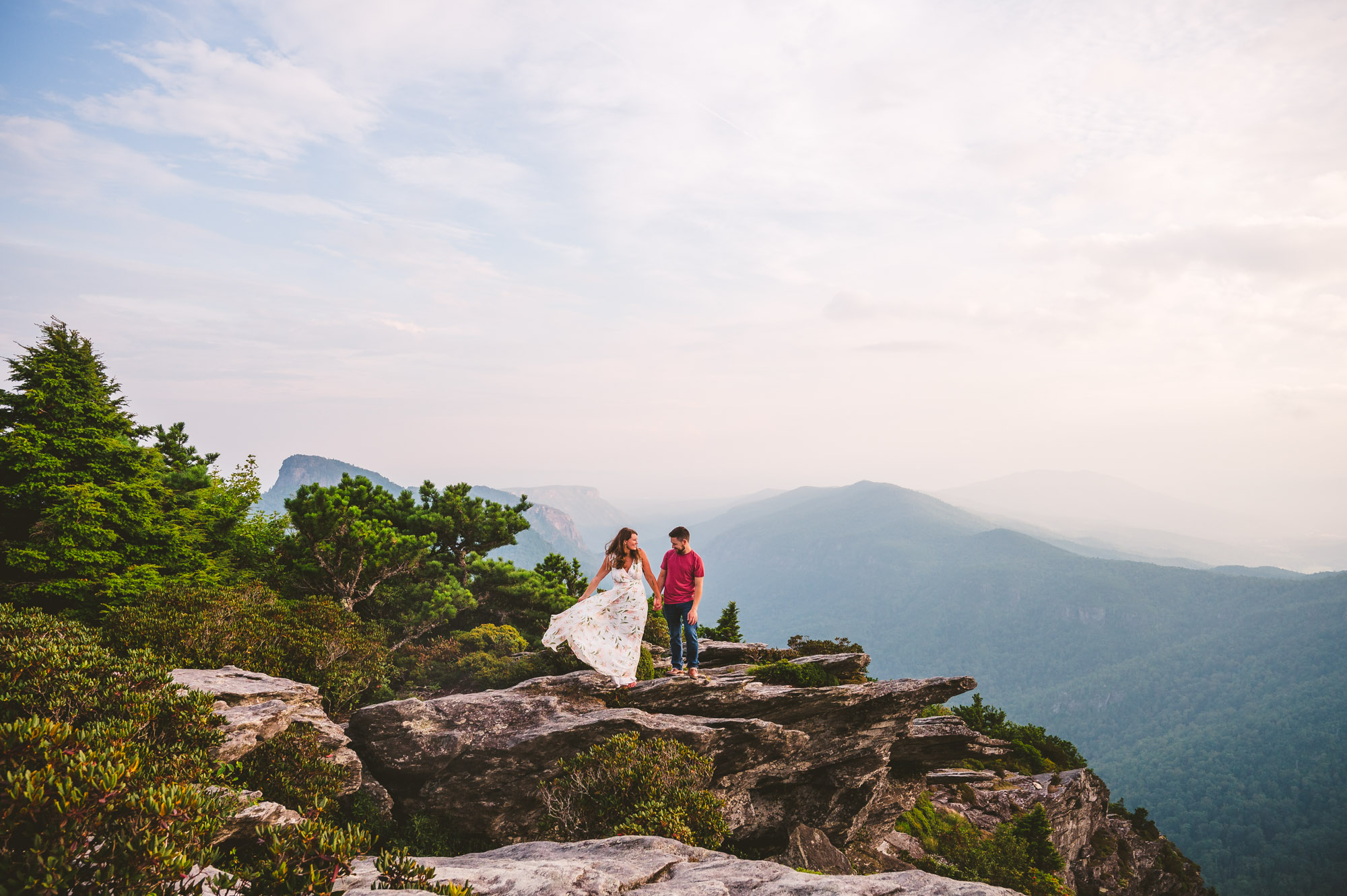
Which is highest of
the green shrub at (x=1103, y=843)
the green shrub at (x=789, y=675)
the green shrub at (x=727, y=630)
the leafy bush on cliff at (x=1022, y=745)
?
the green shrub at (x=789, y=675)

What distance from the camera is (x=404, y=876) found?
709 centimetres

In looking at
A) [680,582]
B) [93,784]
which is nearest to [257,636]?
[680,582]

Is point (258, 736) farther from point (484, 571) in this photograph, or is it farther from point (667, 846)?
point (484, 571)

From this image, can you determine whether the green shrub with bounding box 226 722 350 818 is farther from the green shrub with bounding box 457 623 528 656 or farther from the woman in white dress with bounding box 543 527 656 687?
the green shrub with bounding box 457 623 528 656

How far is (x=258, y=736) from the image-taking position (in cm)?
1202

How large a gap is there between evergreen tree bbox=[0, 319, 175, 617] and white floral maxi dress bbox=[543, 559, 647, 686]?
58.3 feet

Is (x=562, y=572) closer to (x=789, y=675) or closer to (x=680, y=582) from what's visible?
(x=789, y=675)

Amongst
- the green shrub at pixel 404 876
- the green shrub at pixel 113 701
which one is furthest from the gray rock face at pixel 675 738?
the green shrub at pixel 404 876

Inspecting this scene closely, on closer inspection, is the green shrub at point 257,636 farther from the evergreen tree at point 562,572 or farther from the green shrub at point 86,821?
the evergreen tree at point 562,572

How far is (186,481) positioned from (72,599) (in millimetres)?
10674

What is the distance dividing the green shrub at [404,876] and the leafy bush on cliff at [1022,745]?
3345cm

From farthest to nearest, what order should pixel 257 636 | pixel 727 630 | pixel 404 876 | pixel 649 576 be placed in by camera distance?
pixel 727 630, pixel 257 636, pixel 649 576, pixel 404 876

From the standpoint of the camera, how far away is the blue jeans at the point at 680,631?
14828 millimetres

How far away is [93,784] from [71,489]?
2173cm
